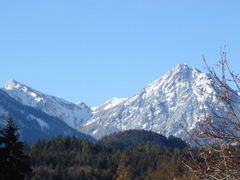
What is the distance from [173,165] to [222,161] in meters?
173

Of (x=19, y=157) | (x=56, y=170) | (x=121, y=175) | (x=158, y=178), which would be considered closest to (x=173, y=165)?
(x=158, y=178)

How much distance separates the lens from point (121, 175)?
11700 centimetres

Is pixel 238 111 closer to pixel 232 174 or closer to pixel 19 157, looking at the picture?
pixel 232 174

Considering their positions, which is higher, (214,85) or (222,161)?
(214,85)

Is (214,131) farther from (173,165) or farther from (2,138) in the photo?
(173,165)

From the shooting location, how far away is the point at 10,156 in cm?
4506

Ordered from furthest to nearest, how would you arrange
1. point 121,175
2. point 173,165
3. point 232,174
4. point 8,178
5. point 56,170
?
1. point 56,170
2. point 173,165
3. point 121,175
4. point 8,178
5. point 232,174

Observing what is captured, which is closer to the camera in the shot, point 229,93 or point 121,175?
point 229,93


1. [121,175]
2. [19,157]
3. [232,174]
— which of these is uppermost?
[121,175]

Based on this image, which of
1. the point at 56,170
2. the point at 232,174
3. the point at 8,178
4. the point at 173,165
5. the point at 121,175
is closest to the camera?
the point at 232,174

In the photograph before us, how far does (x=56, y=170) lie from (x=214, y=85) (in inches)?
7561

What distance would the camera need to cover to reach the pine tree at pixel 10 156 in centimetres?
4441

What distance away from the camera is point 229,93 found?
34.9 ft

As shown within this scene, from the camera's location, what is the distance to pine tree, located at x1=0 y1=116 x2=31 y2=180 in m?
44.4
